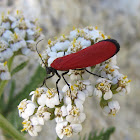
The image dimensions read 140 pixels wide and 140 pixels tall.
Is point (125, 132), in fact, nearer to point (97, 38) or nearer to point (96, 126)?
point (96, 126)

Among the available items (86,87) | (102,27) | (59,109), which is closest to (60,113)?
(59,109)

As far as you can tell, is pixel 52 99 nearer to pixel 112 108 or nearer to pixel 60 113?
pixel 60 113

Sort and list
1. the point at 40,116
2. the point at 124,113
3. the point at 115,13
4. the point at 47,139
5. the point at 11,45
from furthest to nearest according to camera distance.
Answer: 1. the point at 115,13
2. the point at 124,113
3. the point at 47,139
4. the point at 11,45
5. the point at 40,116

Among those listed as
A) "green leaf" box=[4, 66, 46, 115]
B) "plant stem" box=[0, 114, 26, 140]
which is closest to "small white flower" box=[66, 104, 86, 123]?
"plant stem" box=[0, 114, 26, 140]

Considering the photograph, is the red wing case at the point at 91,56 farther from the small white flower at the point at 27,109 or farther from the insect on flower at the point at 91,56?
the small white flower at the point at 27,109

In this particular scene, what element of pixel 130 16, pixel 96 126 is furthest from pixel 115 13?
pixel 96 126

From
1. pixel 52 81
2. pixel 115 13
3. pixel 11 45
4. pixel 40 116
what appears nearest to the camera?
pixel 40 116

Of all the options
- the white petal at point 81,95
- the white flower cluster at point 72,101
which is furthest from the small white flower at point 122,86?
the white petal at point 81,95
